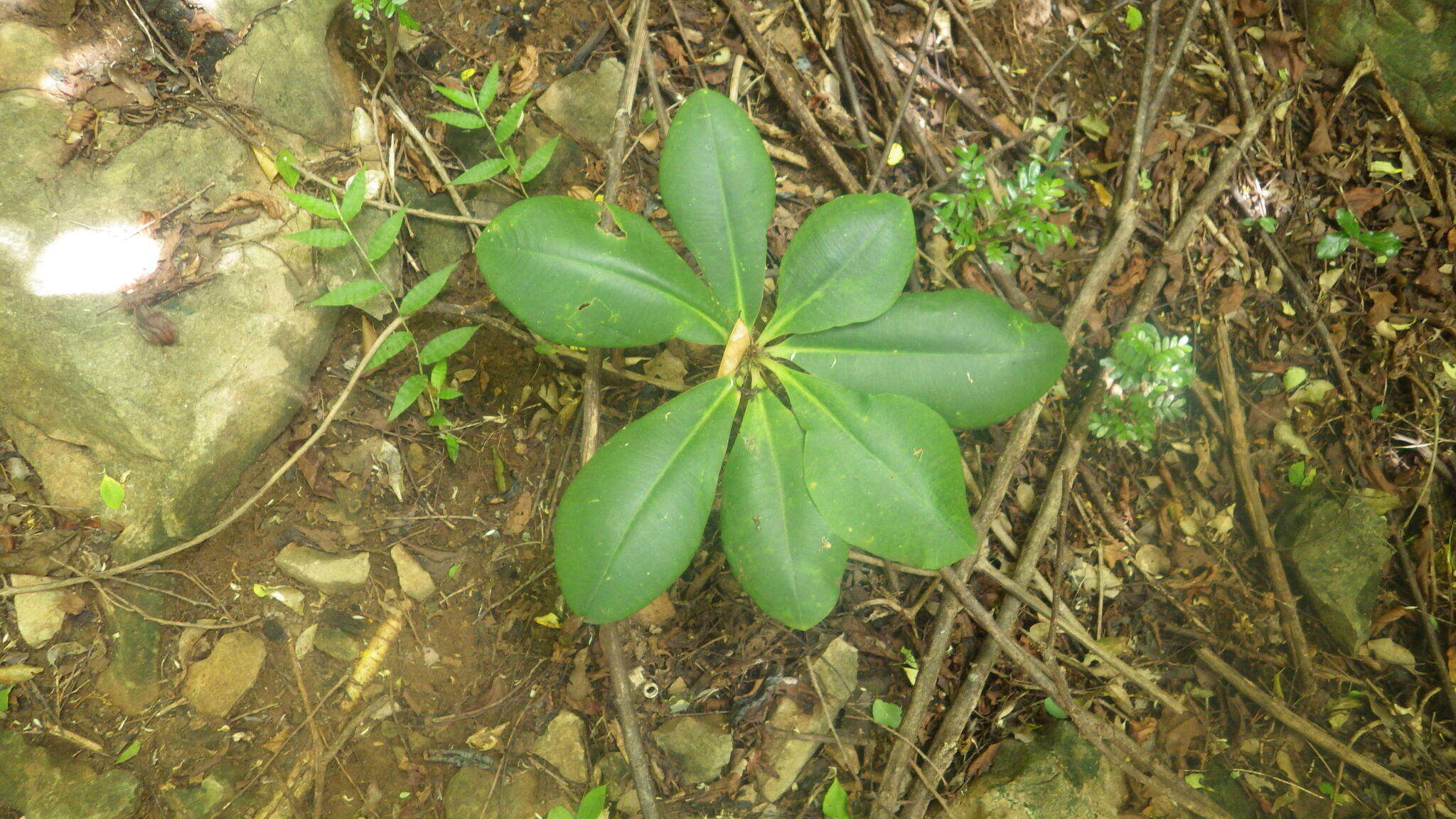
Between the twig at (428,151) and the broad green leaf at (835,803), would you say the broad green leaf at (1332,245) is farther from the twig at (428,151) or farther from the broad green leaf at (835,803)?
the twig at (428,151)

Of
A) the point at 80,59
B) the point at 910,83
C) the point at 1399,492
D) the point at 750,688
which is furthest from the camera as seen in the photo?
the point at 1399,492

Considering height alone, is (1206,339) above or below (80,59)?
below

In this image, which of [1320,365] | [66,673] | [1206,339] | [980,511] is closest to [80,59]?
[66,673]

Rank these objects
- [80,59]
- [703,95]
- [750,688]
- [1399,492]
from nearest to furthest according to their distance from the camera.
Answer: [703,95] < [80,59] < [750,688] < [1399,492]

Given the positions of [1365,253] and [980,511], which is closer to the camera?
[980,511]

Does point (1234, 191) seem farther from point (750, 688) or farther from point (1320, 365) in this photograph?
point (750, 688)

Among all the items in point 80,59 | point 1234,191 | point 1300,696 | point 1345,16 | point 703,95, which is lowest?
point 1300,696

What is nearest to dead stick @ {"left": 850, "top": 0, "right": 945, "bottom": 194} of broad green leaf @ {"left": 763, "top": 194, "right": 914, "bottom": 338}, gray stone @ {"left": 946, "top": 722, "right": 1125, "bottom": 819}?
broad green leaf @ {"left": 763, "top": 194, "right": 914, "bottom": 338}
